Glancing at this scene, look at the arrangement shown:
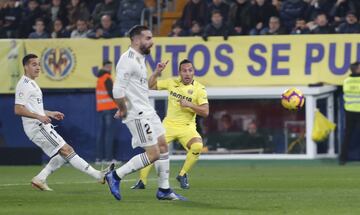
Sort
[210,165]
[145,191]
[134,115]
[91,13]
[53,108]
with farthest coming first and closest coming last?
[91,13], [53,108], [210,165], [145,191], [134,115]

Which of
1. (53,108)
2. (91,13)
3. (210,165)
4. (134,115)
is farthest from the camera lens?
(91,13)

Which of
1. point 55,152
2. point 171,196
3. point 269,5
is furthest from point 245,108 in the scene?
point 171,196

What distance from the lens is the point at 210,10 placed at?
2494cm

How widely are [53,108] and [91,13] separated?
10.4ft

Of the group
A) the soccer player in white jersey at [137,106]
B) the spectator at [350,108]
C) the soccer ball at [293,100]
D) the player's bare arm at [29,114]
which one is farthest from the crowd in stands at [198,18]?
the soccer player in white jersey at [137,106]

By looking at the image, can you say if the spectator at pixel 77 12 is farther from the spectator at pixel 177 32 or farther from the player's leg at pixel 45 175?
the player's leg at pixel 45 175

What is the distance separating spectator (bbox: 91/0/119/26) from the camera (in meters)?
25.6

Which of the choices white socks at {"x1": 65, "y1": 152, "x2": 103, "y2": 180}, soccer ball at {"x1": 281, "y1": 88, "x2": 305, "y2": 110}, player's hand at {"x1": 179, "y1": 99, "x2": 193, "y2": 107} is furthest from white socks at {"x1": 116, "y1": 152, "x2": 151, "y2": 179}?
soccer ball at {"x1": 281, "y1": 88, "x2": 305, "y2": 110}

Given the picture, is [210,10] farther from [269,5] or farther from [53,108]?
[53,108]

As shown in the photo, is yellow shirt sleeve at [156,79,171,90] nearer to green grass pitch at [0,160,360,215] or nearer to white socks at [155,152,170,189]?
green grass pitch at [0,160,360,215]

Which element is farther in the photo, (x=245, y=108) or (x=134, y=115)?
(x=245, y=108)

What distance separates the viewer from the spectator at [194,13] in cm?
2495

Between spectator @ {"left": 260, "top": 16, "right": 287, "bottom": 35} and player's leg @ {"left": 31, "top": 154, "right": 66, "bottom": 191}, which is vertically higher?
spectator @ {"left": 260, "top": 16, "right": 287, "bottom": 35}

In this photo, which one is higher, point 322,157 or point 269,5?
point 269,5
